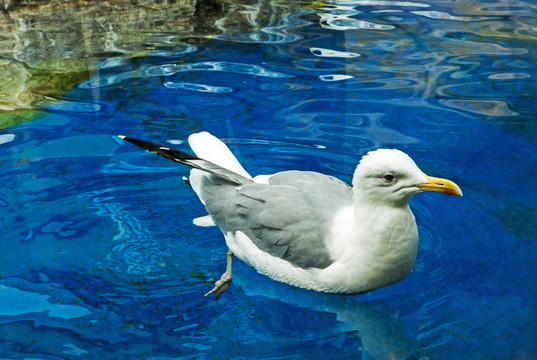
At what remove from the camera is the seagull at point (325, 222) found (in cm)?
276

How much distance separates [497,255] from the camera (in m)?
3.29

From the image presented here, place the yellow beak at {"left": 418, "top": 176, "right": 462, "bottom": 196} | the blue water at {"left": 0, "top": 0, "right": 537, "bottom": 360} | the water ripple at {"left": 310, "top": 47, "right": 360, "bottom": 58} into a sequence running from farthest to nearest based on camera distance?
the water ripple at {"left": 310, "top": 47, "right": 360, "bottom": 58} → the blue water at {"left": 0, "top": 0, "right": 537, "bottom": 360} → the yellow beak at {"left": 418, "top": 176, "right": 462, "bottom": 196}

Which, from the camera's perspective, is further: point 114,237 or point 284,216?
point 114,237

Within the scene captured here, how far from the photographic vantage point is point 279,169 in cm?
407

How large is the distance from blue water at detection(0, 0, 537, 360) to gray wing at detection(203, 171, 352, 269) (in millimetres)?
256

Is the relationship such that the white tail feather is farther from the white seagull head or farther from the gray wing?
the white seagull head

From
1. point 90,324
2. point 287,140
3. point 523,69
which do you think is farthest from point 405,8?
point 90,324

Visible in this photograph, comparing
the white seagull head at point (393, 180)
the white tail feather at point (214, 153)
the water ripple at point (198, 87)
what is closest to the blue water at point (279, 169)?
the water ripple at point (198, 87)

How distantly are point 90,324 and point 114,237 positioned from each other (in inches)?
26.4

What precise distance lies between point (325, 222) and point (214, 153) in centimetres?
85

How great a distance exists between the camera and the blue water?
2.88 meters

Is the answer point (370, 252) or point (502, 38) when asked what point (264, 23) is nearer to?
point (502, 38)

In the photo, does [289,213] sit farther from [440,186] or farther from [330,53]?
[330,53]

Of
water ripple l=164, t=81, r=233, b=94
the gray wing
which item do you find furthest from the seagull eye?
water ripple l=164, t=81, r=233, b=94
